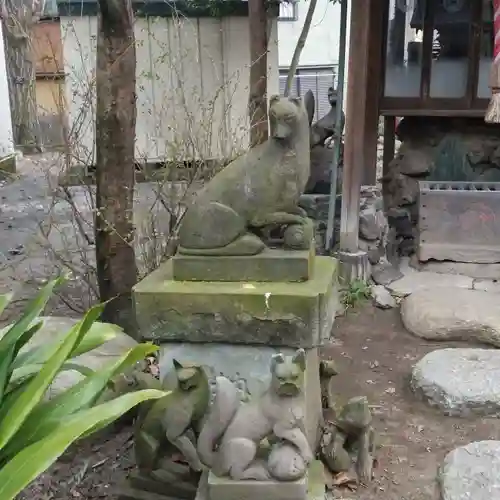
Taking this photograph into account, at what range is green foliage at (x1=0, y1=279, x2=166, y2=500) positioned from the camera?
153cm

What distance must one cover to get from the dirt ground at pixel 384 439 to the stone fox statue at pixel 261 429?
49cm

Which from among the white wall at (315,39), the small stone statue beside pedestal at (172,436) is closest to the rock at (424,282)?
the small stone statue beside pedestal at (172,436)

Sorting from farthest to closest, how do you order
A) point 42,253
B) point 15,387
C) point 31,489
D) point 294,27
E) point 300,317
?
1. point 294,27
2. point 42,253
3. point 31,489
4. point 300,317
5. point 15,387

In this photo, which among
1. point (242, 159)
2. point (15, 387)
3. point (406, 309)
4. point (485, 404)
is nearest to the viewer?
point (15, 387)

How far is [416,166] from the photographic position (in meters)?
6.13

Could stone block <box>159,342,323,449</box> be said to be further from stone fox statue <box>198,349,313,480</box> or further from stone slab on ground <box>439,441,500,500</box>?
stone slab on ground <box>439,441,500,500</box>

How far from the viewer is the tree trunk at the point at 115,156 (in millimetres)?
3408

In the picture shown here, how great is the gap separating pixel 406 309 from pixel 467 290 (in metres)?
0.58

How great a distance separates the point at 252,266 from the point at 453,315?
2.34 meters

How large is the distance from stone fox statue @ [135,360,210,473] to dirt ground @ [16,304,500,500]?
0.84 ft

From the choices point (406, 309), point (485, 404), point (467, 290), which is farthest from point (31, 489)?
point (467, 290)

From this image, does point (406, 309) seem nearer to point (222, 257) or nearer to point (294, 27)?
point (222, 257)

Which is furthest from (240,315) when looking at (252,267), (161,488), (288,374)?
(161,488)

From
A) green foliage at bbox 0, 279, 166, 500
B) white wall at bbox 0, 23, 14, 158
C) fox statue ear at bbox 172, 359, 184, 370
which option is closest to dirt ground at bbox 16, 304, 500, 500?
fox statue ear at bbox 172, 359, 184, 370
